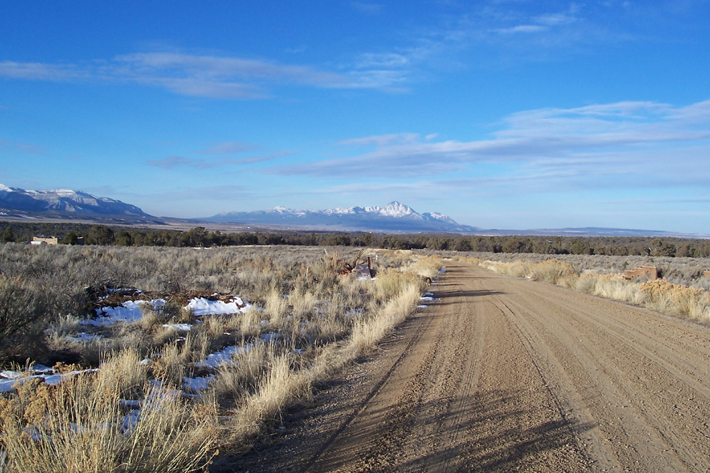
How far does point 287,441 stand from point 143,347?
4534mm

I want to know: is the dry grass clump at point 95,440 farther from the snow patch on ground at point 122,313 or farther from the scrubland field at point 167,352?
the snow patch on ground at point 122,313

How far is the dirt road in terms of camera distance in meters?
4.11

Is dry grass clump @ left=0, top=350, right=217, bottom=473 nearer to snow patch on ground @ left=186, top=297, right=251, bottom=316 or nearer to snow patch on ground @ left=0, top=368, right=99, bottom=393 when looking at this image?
snow patch on ground @ left=0, top=368, right=99, bottom=393

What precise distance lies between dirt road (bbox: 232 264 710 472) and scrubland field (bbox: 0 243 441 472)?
2.21 feet

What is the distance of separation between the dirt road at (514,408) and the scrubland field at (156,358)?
2.21 feet

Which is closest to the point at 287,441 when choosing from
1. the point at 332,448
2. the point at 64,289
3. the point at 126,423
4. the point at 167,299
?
the point at 332,448

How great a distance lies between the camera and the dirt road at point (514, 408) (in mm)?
4105

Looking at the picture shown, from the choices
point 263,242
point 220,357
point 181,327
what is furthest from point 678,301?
point 263,242

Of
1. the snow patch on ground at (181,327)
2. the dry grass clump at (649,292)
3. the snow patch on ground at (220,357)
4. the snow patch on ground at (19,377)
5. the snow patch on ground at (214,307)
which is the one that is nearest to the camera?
the snow patch on ground at (19,377)

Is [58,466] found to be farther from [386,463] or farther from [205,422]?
[386,463]

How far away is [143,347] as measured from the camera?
309 inches

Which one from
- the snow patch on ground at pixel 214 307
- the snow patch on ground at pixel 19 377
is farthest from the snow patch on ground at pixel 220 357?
the snow patch on ground at pixel 214 307

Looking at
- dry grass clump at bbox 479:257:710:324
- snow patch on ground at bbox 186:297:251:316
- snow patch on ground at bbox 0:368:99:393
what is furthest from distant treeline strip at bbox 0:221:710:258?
dry grass clump at bbox 479:257:710:324

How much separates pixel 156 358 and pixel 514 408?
5668 millimetres
